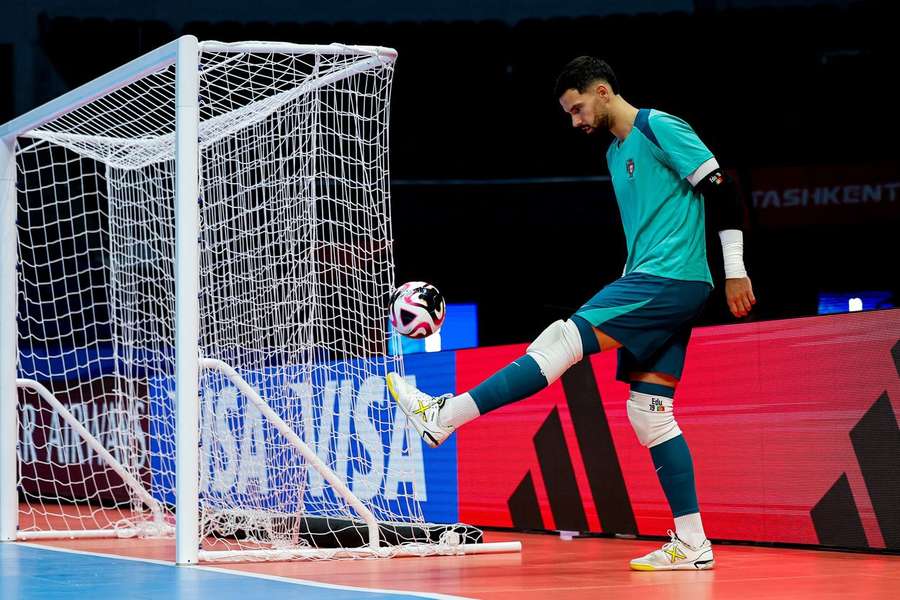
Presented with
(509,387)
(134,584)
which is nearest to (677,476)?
(509,387)

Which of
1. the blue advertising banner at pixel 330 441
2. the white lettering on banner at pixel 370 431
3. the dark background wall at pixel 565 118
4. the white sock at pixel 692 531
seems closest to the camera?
the white sock at pixel 692 531

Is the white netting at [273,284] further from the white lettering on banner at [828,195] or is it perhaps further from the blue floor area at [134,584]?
the white lettering on banner at [828,195]

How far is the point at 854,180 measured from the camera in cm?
1617

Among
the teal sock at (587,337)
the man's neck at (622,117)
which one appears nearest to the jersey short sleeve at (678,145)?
the man's neck at (622,117)

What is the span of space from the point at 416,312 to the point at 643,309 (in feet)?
2.85

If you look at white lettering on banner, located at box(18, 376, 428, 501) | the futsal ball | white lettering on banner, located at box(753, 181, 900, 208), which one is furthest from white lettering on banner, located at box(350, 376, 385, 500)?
white lettering on banner, located at box(753, 181, 900, 208)

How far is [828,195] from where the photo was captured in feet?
53.1

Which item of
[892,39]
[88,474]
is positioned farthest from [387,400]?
[892,39]

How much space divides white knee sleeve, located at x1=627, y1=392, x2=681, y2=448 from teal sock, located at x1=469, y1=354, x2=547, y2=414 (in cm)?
49

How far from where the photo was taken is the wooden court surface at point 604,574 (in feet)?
12.8

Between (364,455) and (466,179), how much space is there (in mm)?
10589

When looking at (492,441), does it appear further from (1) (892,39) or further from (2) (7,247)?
(1) (892,39)

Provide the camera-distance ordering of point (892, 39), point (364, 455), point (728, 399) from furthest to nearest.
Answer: point (892, 39), point (364, 455), point (728, 399)

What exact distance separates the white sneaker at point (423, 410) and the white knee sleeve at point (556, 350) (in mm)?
361
